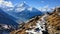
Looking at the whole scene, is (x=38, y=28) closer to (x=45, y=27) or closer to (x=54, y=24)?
(x=45, y=27)

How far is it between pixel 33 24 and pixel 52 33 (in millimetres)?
2447

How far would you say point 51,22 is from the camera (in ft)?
67.8

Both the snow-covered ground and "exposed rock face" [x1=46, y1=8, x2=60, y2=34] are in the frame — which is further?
the snow-covered ground

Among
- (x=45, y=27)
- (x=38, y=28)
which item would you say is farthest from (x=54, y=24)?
(x=38, y=28)

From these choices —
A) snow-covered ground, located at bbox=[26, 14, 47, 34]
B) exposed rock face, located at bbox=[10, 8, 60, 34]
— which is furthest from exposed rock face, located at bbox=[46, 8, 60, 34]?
snow-covered ground, located at bbox=[26, 14, 47, 34]

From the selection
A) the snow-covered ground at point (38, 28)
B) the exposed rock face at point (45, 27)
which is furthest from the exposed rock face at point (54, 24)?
the snow-covered ground at point (38, 28)

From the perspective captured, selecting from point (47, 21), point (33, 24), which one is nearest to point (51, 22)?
point (47, 21)

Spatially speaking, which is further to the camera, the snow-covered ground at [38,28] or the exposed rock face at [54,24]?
the snow-covered ground at [38,28]

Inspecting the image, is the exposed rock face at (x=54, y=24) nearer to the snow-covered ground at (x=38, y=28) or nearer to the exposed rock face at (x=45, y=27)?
the exposed rock face at (x=45, y=27)

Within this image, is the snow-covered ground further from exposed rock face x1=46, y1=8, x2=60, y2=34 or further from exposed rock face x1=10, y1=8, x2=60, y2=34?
exposed rock face x1=46, y1=8, x2=60, y2=34

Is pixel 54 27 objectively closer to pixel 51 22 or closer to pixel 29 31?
pixel 51 22

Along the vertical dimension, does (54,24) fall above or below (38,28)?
above

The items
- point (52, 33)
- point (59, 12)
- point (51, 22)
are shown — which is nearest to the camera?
point (52, 33)

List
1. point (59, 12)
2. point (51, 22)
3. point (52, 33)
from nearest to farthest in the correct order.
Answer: point (52, 33) < point (51, 22) < point (59, 12)
